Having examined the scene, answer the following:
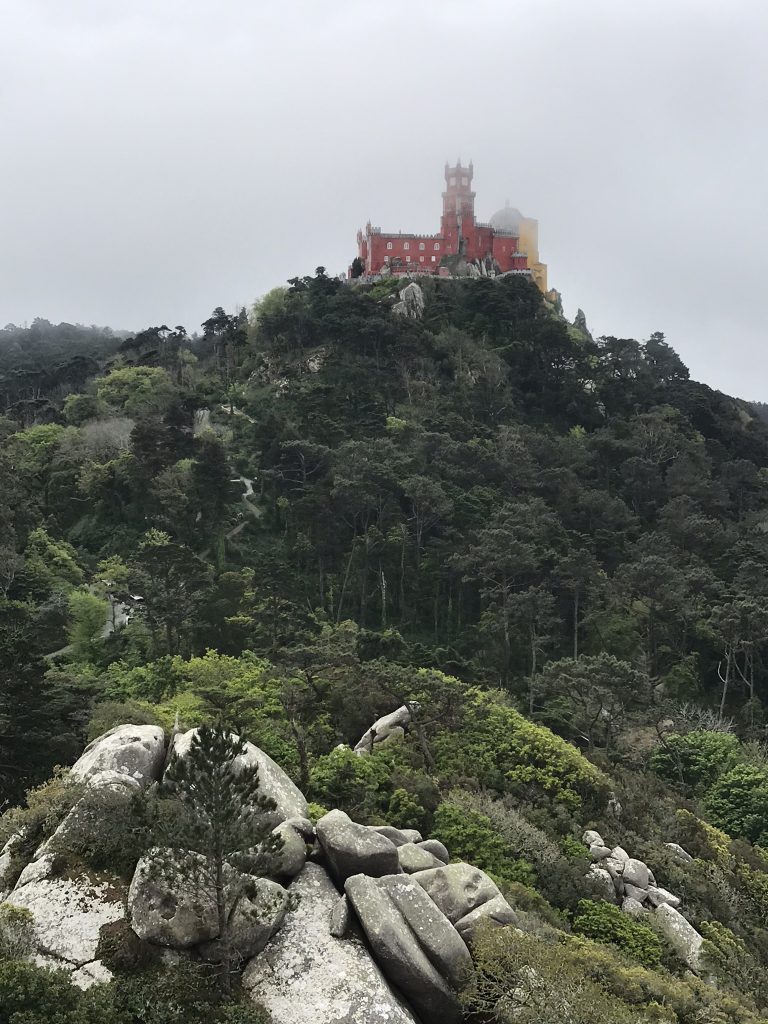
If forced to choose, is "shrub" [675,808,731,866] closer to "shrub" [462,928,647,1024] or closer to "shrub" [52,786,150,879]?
"shrub" [462,928,647,1024]

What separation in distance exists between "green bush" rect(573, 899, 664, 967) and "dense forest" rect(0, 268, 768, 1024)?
85mm

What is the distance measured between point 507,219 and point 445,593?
67887 mm

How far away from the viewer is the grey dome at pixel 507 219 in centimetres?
10288

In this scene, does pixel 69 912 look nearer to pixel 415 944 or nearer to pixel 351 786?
pixel 415 944

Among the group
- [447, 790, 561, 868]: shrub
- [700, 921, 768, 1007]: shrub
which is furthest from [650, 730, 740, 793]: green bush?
[447, 790, 561, 868]: shrub

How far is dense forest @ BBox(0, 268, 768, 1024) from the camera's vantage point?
23031 millimetres

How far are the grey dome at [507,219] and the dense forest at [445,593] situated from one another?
19107mm

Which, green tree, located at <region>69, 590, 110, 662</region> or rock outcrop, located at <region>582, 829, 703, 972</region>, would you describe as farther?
green tree, located at <region>69, 590, 110, 662</region>

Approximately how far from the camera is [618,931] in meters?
20.9

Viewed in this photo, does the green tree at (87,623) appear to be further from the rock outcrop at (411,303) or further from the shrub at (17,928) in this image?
the rock outcrop at (411,303)

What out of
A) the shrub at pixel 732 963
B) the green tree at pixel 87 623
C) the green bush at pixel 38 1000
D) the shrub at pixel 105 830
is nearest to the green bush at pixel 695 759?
the shrub at pixel 732 963

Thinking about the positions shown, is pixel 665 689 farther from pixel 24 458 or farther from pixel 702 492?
pixel 24 458

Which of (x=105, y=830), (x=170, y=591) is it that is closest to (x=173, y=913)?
A: (x=105, y=830)

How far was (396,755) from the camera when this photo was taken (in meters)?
26.6
